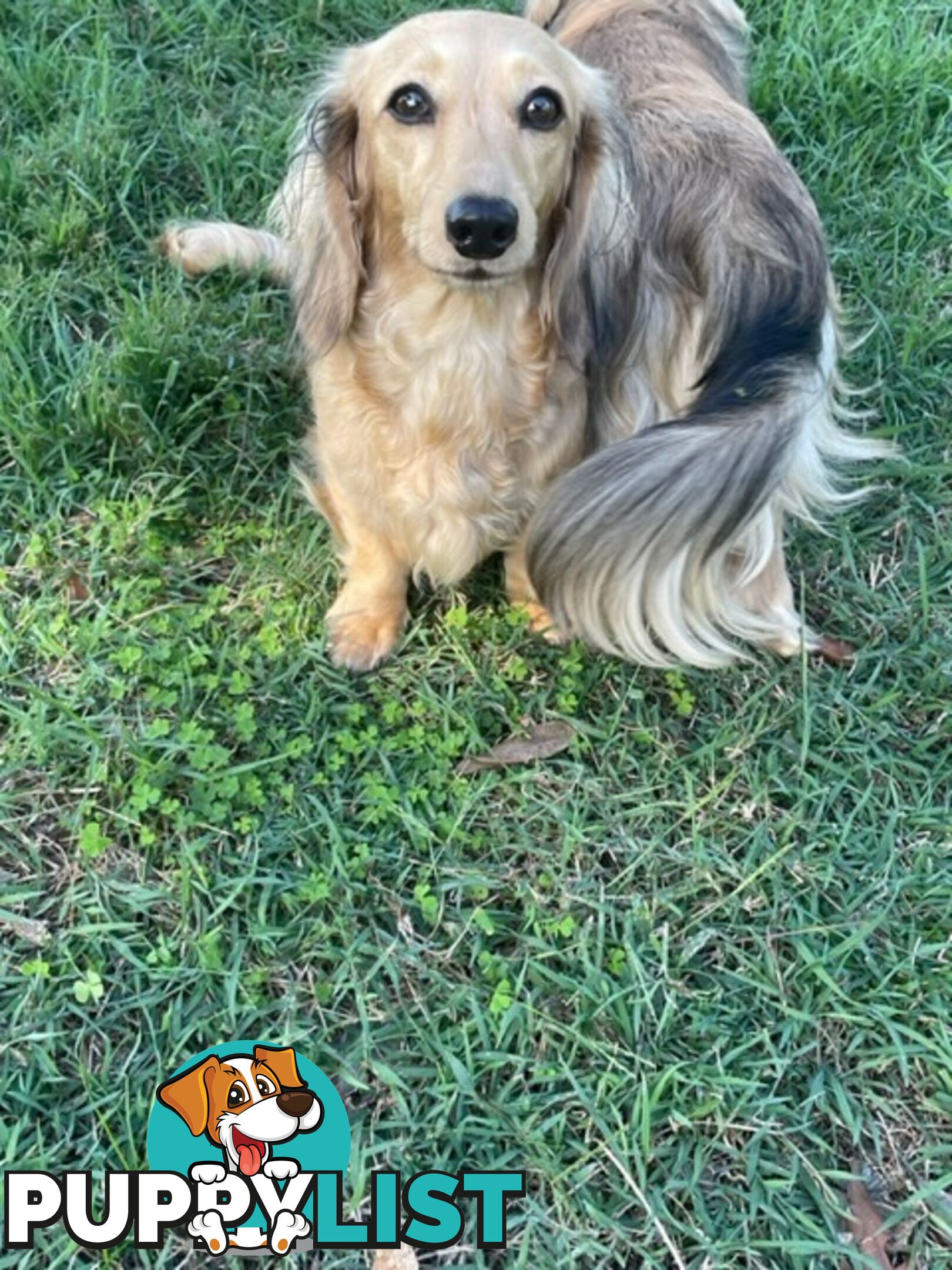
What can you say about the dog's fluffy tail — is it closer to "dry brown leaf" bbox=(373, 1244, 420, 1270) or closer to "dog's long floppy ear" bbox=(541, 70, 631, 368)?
"dog's long floppy ear" bbox=(541, 70, 631, 368)

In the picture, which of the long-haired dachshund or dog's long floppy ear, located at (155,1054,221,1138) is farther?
the long-haired dachshund

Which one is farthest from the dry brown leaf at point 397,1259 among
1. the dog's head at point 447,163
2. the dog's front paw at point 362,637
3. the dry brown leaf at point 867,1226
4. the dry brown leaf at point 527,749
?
the dog's head at point 447,163

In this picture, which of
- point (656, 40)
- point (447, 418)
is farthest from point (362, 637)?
point (656, 40)

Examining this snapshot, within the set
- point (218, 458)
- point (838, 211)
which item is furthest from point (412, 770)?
point (838, 211)

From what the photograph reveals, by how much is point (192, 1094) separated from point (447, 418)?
47.1 inches

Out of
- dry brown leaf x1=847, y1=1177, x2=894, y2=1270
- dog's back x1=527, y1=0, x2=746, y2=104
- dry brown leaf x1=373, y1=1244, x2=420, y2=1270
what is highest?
dog's back x1=527, y1=0, x2=746, y2=104

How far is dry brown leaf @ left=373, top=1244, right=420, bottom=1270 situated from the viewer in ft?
5.67

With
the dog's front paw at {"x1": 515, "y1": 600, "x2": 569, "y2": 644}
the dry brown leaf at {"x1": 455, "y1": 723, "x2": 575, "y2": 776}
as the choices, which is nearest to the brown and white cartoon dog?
the dry brown leaf at {"x1": 455, "y1": 723, "x2": 575, "y2": 776}

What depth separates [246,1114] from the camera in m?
1.79

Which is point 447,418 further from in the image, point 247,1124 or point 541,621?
point 247,1124

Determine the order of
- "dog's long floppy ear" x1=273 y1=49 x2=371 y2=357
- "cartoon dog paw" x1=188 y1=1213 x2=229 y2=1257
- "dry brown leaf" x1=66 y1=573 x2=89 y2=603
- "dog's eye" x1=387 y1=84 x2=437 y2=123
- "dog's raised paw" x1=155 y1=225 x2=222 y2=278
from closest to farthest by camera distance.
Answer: "cartoon dog paw" x1=188 y1=1213 x2=229 y2=1257 → "dog's eye" x1=387 y1=84 x2=437 y2=123 → "dog's long floppy ear" x1=273 y1=49 x2=371 y2=357 → "dry brown leaf" x1=66 y1=573 x2=89 y2=603 → "dog's raised paw" x1=155 y1=225 x2=222 y2=278

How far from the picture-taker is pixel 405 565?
2.34 metres

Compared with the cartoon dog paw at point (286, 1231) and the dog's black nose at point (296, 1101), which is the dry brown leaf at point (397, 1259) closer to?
the cartoon dog paw at point (286, 1231)

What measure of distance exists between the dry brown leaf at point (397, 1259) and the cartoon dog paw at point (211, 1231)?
224 millimetres
